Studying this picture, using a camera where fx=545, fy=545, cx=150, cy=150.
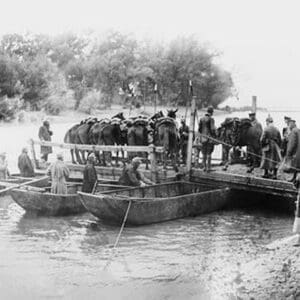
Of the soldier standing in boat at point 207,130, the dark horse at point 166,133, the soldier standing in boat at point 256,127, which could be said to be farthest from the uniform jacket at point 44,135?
the soldier standing in boat at point 256,127

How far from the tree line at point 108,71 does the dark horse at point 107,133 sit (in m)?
15.5

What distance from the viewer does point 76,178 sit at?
16.4 meters

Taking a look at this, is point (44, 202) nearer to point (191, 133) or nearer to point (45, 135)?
point (191, 133)

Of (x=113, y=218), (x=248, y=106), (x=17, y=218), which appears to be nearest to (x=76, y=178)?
(x=17, y=218)

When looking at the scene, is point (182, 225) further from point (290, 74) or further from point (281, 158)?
point (290, 74)

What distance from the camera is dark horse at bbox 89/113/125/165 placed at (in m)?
16.3

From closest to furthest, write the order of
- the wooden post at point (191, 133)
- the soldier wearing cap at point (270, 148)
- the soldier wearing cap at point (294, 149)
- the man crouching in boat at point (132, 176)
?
the soldier wearing cap at point (294, 149)
the man crouching in boat at point (132, 176)
the soldier wearing cap at point (270, 148)
the wooden post at point (191, 133)

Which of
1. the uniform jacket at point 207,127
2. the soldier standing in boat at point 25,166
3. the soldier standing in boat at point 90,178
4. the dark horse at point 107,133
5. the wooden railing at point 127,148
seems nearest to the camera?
the soldier standing in boat at point 90,178

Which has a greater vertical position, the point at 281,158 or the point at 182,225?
the point at 281,158

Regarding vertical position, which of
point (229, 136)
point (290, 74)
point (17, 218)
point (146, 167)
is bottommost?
point (17, 218)

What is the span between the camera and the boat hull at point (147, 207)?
11.6 metres

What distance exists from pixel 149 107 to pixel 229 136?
2417 centimetres

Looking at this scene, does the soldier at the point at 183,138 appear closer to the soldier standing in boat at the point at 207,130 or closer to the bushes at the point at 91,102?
the soldier standing in boat at the point at 207,130

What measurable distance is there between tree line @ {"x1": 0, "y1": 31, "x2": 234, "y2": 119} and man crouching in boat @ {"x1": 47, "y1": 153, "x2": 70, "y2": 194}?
743 inches
